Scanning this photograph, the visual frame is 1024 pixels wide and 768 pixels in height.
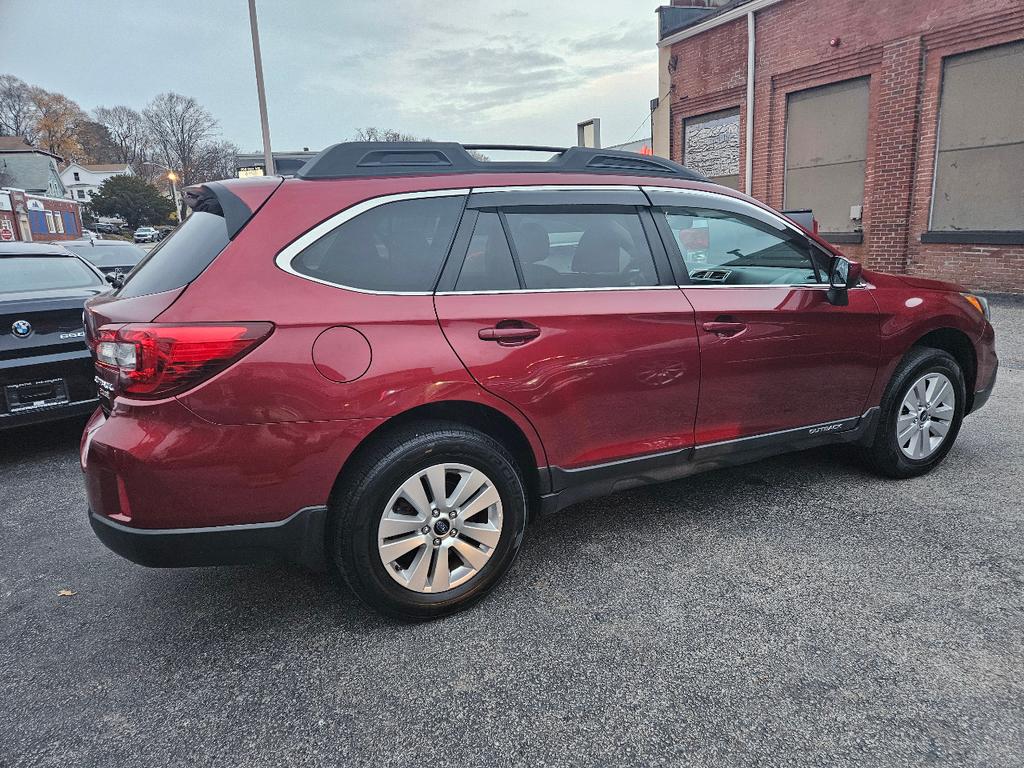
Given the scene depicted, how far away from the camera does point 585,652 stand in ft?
8.16

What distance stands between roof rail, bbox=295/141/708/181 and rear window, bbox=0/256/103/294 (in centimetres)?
377

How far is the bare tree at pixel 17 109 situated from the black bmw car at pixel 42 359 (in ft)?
330

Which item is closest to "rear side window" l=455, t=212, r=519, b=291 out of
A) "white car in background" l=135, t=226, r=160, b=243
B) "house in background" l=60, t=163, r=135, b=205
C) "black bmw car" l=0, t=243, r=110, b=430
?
"black bmw car" l=0, t=243, r=110, b=430

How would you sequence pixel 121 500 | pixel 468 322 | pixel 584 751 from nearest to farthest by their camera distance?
pixel 584 751
pixel 121 500
pixel 468 322

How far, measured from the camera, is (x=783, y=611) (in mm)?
2707

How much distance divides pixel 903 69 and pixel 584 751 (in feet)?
45.5

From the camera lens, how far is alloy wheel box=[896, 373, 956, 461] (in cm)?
395

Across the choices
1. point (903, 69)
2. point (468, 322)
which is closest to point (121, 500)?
point (468, 322)

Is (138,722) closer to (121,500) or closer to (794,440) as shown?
(121,500)

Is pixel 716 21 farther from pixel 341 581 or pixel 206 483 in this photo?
pixel 206 483

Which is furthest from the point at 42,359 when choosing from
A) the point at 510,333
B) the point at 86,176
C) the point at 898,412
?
the point at 86,176

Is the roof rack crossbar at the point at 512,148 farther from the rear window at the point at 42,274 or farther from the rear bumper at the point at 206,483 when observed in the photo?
the rear window at the point at 42,274

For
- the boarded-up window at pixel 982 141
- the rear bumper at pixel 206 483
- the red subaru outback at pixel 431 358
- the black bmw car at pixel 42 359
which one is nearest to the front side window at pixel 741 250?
the red subaru outback at pixel 431 358

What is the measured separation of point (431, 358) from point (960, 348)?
3429 millimetres
